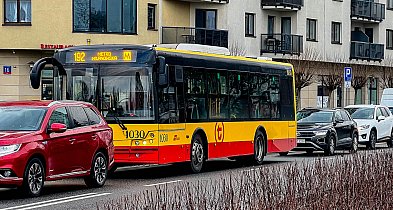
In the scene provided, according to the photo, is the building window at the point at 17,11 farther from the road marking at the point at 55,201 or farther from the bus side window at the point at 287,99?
the road marking at the point at 55,201

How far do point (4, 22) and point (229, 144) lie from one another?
2193cm

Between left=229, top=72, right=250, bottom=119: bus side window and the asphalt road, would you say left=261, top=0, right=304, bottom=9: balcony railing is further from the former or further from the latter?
left=229, top=72, right=250, bottom=119: bus side window

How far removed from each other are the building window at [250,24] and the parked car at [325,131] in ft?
62.8

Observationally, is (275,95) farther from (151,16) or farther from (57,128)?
(151,16)

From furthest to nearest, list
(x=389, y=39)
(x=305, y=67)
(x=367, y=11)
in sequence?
(x=389, y=39)
(x=367, y=11)
(x=305, y=67)

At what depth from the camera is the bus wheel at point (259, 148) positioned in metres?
26.0

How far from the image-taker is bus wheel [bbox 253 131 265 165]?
26.0 metres

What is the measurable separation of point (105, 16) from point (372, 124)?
13992 millimetres

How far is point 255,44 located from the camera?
53438mm

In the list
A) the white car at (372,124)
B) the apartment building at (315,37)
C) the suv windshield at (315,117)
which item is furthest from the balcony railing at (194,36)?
the suv windshield at (315,117)

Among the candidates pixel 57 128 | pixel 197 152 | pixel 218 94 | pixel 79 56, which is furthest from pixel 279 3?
pixel 57 128

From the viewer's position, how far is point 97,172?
1864 centimetres

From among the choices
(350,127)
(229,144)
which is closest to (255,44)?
(350,127)

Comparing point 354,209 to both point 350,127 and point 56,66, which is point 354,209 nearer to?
point 56,66
